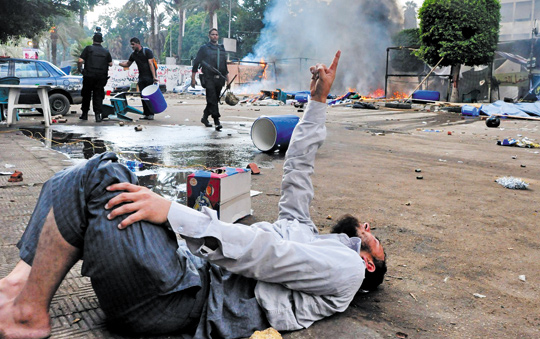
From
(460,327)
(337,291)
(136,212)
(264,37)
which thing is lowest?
(460,327)

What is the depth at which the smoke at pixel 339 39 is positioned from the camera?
3281 cm

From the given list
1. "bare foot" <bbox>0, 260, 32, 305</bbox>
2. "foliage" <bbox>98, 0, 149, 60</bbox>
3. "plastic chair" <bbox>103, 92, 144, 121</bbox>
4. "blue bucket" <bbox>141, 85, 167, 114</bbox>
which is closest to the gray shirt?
"bare foot" <bbox>0, 260, 32, 305</bbox>

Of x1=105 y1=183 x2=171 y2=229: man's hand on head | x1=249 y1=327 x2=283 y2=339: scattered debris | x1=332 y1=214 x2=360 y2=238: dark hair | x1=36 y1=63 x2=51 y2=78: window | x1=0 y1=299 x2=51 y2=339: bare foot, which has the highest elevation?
x1=36 y1=63 x2=51 y2=78: window

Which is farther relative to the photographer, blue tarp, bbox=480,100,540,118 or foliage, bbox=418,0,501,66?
foliage, bbox=418,0,501,66

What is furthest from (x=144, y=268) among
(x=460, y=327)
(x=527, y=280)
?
(x=527, y=280)

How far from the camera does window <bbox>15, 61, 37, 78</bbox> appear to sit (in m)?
11.4

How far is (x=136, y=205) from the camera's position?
1637 mm

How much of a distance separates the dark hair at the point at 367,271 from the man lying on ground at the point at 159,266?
25 cm

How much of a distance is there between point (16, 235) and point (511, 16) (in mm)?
36441

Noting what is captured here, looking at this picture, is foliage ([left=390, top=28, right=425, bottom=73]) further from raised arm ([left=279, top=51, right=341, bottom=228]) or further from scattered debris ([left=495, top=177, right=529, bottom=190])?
raised arm ([left=279, top=51, right=341, bottom=228])

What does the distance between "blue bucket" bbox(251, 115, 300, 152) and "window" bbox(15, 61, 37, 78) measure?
7601 mm

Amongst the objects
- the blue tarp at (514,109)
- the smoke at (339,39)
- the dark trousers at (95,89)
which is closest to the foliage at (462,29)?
the blue tarp at (514,109)

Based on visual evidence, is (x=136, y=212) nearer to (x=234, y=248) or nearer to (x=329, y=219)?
(x=234, y=248)

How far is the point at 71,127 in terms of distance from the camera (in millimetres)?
9586
